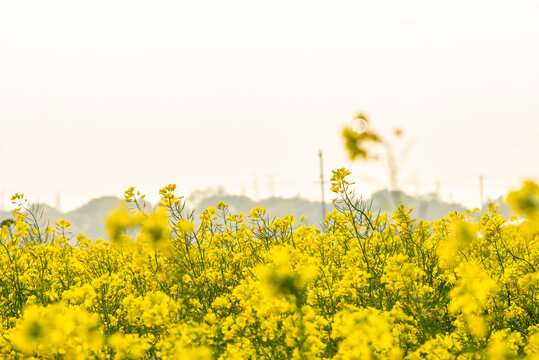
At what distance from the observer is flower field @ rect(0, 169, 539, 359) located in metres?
2.75

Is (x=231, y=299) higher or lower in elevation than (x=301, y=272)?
lower

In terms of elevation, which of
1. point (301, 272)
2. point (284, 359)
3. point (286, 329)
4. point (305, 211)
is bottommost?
point (305, 211)

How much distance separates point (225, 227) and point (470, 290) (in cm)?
357

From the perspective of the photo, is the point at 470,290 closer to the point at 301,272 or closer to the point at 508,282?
the point at 301,272

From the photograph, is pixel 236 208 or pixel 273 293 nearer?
pixel 273 293

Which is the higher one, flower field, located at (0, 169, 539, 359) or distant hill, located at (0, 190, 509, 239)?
flower field, located at (0, 169, 539, 359)

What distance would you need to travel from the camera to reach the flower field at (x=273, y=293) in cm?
275

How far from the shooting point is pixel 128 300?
3432 mm

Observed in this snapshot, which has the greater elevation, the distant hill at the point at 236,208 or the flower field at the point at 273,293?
the flower field at the point at 273,293

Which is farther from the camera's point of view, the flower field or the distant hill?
the distant hill

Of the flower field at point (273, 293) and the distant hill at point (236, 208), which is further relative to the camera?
the distant hill at point (236, 208)

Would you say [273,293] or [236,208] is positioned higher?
[273,293]

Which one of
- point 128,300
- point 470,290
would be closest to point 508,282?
point 470,290

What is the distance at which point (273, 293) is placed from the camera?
2406mm
